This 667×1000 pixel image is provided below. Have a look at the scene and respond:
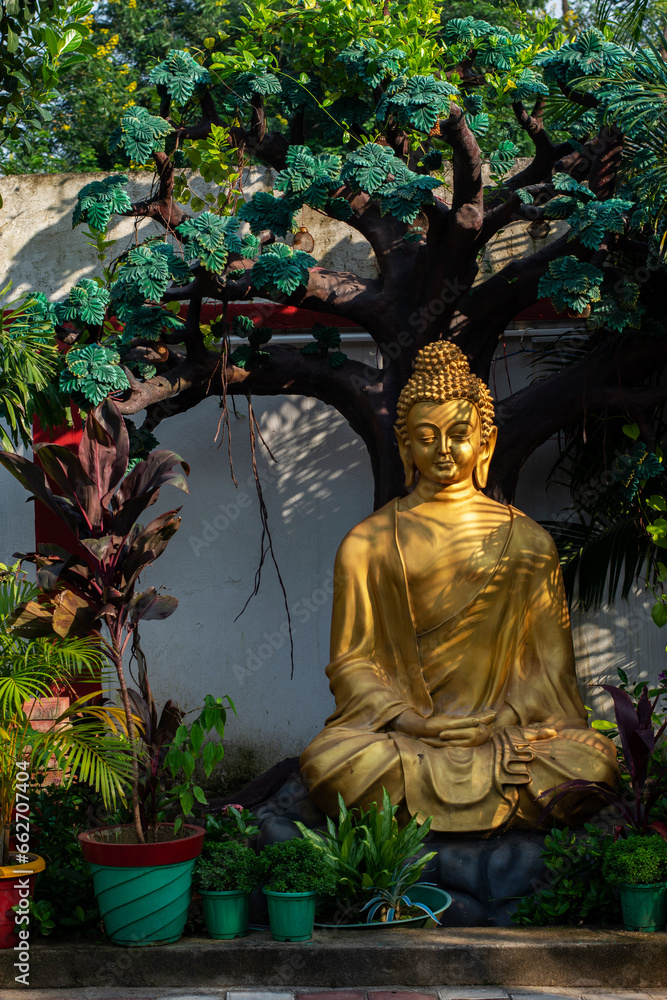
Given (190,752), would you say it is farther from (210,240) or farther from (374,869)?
(210,240)

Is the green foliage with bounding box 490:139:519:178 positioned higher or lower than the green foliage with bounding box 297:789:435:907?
higher

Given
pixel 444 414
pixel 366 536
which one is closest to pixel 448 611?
pixel 366 536

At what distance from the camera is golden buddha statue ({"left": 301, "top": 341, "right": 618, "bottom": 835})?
191 inches

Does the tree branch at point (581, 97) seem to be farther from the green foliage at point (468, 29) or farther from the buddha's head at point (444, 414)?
the buddha's head at point (444, 414)

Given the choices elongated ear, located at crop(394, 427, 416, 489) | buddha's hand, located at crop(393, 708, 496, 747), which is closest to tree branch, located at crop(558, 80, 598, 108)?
elongated ear, located at crop(394, 427, 416, 489)

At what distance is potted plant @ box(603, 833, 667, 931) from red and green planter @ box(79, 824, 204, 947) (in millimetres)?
1634

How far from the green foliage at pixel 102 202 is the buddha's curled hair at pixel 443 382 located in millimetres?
1631

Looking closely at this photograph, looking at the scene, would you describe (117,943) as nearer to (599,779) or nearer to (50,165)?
(599,779)

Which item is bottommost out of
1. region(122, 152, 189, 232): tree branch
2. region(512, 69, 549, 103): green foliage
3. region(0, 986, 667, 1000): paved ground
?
region(0, 986, 667, 1000): paved ground

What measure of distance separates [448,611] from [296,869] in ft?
5.14

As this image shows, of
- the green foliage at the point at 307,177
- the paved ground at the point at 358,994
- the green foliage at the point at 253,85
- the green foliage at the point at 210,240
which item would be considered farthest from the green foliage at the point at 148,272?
the paved ground at the point at 358,994

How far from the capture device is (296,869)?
4.07 m

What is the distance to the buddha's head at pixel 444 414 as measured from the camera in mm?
5211

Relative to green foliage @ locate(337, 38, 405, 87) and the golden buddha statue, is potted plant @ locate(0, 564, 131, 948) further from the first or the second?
green foliage @ locate(337, 38, 405, 87)
